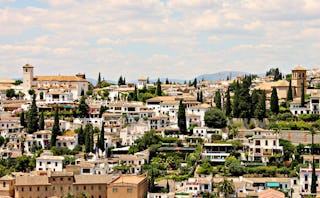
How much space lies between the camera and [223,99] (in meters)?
62.4

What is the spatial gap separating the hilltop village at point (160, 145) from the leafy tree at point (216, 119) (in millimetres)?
76

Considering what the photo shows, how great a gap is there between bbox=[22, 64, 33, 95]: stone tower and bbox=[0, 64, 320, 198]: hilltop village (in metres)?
2.35

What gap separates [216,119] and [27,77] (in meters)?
22.5

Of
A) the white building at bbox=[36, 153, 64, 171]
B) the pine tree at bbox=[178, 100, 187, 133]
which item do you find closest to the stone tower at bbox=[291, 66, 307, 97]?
the pine tree at bbox=[178, 100, 187, 133]

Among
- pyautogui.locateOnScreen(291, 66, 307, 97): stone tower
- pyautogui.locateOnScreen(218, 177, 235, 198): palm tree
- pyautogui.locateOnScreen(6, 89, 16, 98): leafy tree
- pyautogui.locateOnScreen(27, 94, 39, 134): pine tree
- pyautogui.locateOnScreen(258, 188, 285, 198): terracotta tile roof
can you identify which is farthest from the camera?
pyautogui.locateOnScreen(6, 89, 16, 98): leafy tree

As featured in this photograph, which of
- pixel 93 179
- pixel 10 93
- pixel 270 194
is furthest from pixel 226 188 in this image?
pixel 10 93

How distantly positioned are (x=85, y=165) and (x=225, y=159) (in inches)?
363

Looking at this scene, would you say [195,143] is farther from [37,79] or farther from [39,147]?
[37,79]

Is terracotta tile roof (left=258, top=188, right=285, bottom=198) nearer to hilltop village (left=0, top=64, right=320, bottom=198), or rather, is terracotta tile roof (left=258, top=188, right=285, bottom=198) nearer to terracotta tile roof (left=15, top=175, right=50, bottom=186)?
hilltop village (left=0, top=64, right=320, bottom=198)

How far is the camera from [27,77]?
6756 centimetres

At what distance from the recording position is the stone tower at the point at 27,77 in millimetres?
67250

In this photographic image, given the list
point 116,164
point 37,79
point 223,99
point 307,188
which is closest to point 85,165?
point 116,164

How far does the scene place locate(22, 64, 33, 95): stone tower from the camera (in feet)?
221

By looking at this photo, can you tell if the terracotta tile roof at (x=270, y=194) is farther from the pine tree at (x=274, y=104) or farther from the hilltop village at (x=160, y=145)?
the pine tree at (x=274, y=104)
